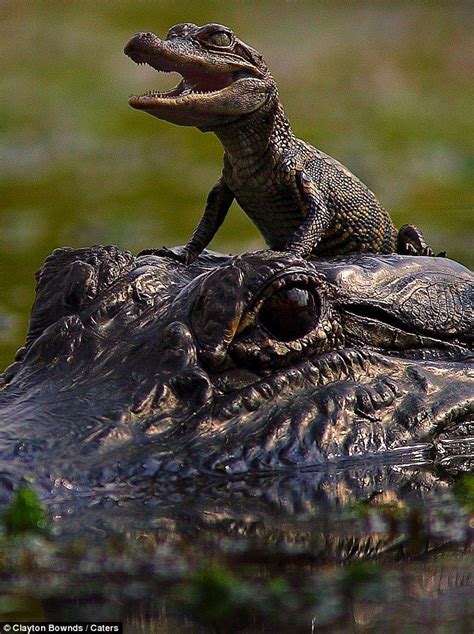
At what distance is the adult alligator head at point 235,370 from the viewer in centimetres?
443

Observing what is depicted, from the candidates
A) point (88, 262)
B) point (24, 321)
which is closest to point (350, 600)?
point (88, 262)

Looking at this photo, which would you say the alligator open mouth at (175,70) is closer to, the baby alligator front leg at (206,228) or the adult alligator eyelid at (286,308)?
the baby alligator front leg at (206,228)

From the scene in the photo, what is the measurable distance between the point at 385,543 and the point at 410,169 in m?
13.1

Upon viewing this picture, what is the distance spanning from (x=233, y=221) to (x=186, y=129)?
5378 mm

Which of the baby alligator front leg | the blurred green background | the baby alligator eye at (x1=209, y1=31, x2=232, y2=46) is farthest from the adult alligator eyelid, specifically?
the blurred green background

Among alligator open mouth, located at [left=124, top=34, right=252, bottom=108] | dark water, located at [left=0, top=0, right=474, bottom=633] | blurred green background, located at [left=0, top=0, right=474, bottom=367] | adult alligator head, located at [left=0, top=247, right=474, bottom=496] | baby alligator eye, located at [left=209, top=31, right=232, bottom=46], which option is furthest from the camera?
blurred green background, located at [left=0, top=0, right=474, bottom=367]

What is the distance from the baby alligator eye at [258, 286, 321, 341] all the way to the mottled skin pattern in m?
0.60

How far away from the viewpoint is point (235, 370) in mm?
4629

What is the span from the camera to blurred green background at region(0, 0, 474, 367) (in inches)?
521

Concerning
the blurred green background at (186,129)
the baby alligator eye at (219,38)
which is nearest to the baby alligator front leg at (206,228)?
the baby alligator eye at (219,38)

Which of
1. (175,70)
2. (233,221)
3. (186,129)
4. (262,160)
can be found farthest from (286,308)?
(186,129)

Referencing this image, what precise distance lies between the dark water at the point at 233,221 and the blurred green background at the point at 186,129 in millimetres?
41

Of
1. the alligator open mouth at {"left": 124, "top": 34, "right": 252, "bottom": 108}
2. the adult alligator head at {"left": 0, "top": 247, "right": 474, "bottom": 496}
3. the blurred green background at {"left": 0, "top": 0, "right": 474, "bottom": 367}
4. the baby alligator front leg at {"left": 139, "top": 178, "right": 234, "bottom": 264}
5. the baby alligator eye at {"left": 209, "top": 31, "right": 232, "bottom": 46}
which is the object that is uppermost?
the blurred green background at {"left": 0, "top": 0, "right": 474, "bottom": 367}

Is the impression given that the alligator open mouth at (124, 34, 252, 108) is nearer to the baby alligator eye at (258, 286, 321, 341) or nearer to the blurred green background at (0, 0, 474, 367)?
the baby alligator eye at (258, 286, 321, 341)
